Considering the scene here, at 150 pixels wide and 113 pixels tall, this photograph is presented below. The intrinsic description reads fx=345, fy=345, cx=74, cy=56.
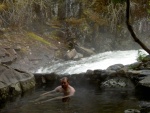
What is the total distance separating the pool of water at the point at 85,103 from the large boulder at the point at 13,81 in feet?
1.67

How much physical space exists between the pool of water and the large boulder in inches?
20.1

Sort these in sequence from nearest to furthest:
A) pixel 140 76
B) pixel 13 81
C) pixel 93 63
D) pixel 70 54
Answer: pixel 13 81 < pixel 140 76 < pixel 93 63 < pixel 70 54

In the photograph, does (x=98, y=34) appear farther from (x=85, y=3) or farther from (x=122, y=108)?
(x=122, y=108)

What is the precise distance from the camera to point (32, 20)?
23781mm

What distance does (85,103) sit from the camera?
12266 millimetres

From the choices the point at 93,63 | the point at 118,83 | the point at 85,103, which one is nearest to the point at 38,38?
the point at 93,63

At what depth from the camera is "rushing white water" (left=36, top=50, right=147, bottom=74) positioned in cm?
1880

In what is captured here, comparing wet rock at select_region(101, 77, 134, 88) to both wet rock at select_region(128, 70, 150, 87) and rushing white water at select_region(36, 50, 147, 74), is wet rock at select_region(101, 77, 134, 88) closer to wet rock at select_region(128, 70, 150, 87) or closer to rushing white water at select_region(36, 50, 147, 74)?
wet rock at select_region(128, 70, 150, 87)

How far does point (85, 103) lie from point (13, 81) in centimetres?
378

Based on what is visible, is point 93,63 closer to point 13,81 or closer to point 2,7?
point 13,81

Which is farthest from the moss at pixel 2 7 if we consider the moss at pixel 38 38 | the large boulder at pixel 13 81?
the large boulder at pixel 13 81

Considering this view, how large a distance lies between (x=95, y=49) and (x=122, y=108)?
42.1 ft

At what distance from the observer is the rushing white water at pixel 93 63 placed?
1880 cm

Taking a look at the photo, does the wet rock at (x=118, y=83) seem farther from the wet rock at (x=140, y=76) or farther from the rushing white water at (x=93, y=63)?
the rushing white water at (x=93, y=63)
